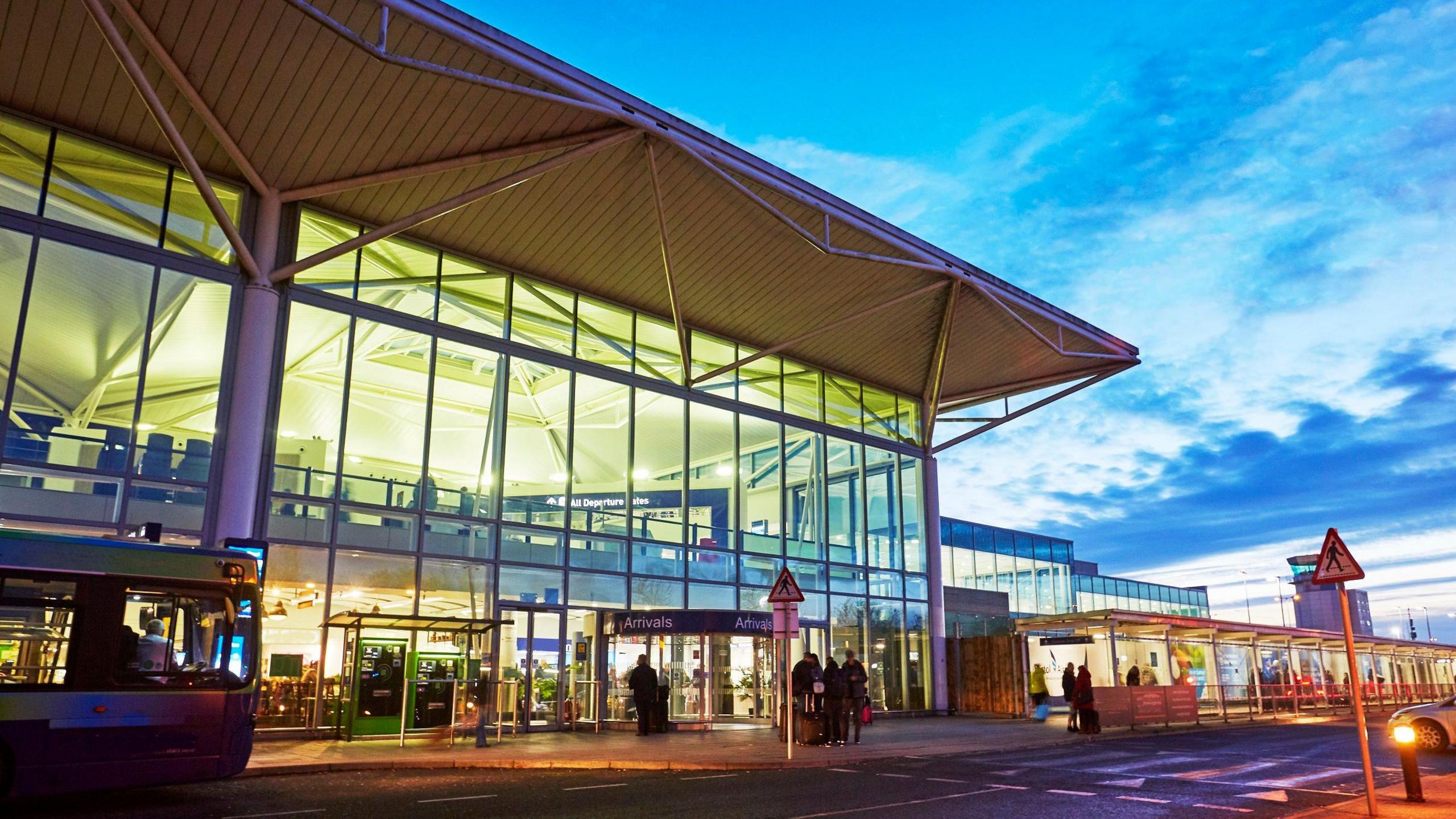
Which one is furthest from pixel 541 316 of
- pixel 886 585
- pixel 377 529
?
pixel 886 585

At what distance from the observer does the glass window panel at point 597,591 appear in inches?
880

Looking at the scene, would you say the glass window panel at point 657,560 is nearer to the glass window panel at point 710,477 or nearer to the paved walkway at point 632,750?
the glass window panel at point 710,477

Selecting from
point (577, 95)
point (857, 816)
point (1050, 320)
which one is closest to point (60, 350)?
point (577, 95)

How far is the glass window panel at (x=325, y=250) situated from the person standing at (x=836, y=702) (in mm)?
11838

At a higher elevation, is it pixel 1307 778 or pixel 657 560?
pixel 657 560

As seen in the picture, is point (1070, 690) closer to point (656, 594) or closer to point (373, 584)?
point (656, 594)

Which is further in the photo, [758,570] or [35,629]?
[758,570]

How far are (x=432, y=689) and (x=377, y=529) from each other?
3.36m

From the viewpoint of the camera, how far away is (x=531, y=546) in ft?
71.5

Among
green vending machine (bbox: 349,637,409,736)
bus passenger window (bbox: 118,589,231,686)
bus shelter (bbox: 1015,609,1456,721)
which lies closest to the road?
bus passenger window (bbox: 118,589,231,686)

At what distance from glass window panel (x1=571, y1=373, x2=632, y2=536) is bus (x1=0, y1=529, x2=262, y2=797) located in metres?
11.0

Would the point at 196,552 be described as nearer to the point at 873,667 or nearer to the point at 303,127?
the point at 303,127

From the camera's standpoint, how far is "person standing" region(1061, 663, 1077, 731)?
23.3 meters

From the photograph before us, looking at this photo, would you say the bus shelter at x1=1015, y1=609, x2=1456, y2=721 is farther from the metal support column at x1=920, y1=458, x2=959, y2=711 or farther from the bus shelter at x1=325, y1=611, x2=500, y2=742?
the bus shelter at x1=325, y1=611, x2=500, y2=742
